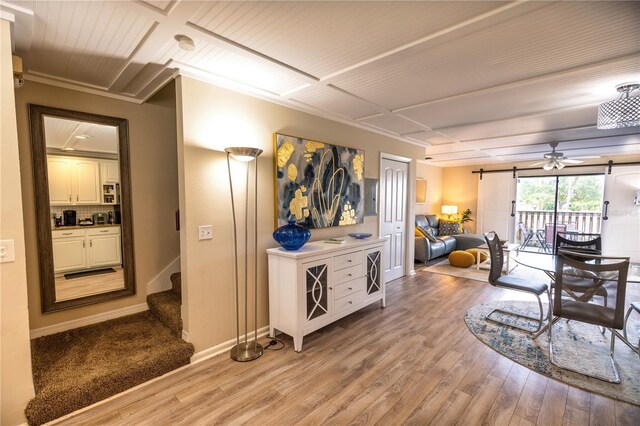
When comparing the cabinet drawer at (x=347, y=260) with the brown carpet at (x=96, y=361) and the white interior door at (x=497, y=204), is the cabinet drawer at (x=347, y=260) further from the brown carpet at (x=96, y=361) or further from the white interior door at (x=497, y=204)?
the white interior door at (x=497, y=204)

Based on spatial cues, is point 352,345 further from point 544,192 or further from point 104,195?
point 544,192

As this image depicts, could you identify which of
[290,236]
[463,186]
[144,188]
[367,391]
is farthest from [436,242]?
[144,188]

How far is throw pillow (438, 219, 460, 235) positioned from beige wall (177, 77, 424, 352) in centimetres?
576

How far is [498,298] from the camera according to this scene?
4062 mm

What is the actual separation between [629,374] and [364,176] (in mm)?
3193

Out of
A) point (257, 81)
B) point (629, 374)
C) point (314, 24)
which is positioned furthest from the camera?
point (257, 81)

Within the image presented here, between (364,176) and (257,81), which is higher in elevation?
(257,81)

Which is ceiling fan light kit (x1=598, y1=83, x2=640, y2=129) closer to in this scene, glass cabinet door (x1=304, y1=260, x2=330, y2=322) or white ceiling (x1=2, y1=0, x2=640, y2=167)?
white ceiling (x1=2, y1=0, x2=640, y2=167)

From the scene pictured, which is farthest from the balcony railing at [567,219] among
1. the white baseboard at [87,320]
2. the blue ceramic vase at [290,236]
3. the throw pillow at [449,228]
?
A: the white baseboard at [87,320]

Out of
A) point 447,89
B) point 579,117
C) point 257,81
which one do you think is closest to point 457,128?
point 579,117

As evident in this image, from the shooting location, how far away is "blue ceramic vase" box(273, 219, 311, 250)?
276 centimetres

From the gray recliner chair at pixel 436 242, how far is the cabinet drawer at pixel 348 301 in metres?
3.09

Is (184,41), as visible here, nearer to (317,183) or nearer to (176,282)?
(317,183)

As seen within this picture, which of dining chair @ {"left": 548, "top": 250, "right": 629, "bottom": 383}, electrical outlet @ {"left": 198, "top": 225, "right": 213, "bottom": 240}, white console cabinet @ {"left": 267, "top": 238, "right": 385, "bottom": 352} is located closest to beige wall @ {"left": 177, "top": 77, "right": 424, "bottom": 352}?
electrical outlet @ {"left": 198, "top": 225, "right": 213, "bottom": 240}
